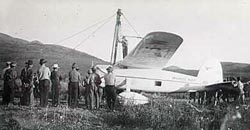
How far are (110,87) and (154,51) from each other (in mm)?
397

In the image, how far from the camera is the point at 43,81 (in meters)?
2.28

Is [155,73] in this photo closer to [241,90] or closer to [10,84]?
[241,90]

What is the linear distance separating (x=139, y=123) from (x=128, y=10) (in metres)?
0.68

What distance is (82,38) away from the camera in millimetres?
2113

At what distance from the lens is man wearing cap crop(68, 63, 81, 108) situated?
230 cm

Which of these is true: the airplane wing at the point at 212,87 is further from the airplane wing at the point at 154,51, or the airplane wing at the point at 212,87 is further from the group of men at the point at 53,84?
the group of men at the point at 53,84

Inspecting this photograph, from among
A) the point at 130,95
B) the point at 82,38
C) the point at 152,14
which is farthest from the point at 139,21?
the point at 130,95

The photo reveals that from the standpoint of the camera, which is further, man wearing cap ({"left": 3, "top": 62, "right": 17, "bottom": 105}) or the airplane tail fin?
the airplane tail fin

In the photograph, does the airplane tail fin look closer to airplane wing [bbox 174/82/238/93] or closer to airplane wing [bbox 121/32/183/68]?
airplane wing [bbox 174/82/238/93]

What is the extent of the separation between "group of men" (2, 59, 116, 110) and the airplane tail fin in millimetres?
661

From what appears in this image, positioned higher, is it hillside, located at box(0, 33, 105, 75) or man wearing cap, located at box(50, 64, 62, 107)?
hillside, located at box(0, 33, 105, 75)

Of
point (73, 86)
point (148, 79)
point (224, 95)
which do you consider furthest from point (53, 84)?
point (224, 95)

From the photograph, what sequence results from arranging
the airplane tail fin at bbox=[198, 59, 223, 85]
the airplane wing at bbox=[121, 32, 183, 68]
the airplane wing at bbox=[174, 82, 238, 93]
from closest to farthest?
the airplane wing at bbox=[121, 32, 183, 68] < the airplane tail fin at bbox=[198, 59, 223, 85] < the airplane wing at bbox=[174, 82, 238, 93]

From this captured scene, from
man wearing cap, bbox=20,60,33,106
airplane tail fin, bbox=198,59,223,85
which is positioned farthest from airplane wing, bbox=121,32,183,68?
man wearing cap, bbox=20,60,33,106
